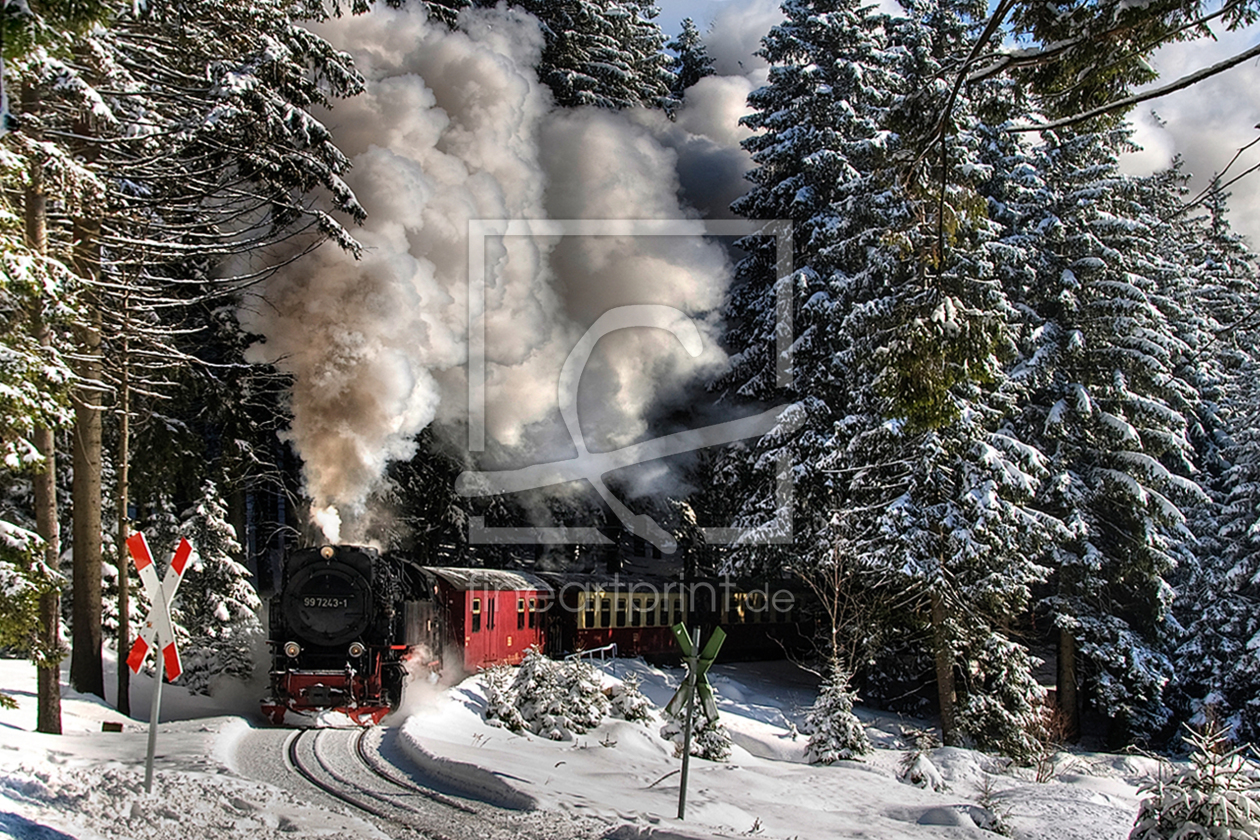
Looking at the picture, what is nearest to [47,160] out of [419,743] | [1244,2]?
[419,743]

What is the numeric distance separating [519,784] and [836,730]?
7.13 metres

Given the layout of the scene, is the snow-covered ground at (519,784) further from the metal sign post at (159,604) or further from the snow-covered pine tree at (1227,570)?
the snow-covered pine tree at (1227,570)

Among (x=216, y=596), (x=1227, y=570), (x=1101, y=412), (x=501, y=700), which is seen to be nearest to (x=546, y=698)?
(x=501, y=700)

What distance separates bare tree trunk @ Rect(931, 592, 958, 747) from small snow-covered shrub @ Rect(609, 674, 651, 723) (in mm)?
5588

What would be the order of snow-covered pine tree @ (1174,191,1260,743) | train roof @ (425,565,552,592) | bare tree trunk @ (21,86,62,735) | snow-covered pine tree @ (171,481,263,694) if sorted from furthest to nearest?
snow-covered pine tree @ (1174,191,1260,743)
snow-covered pine tree @ (171,481,263,694)
train roof @ (425,565,552,592)
bare tree trunk @ (21,86,62,735)

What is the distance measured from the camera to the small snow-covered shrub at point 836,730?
1431 cm

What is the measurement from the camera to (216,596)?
18.2 m

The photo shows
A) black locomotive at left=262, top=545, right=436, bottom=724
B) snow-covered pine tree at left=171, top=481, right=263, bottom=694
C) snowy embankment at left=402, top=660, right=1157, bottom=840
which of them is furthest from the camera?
snow-covered pine tree at left=171, top=481, right=263, bottom=694

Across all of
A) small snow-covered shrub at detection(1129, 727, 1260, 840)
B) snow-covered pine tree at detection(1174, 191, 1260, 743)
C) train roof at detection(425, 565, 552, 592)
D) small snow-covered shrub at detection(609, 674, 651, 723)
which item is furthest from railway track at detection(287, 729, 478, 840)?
snow-covered pine tree at detection(1174, 191, 1260, 743)

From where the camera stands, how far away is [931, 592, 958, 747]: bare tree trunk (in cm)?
1641

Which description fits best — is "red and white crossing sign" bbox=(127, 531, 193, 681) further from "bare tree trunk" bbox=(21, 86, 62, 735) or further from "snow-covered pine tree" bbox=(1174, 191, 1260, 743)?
"snow-covered pine tree" bbox=(1174, 191, 1260, 743)

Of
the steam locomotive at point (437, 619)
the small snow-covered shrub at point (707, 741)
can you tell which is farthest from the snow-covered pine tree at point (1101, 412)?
the small snow-covered shrub at point (707, 741)

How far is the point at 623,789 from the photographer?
31.6 feet

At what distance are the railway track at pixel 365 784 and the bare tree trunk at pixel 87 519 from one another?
11.6 feet
